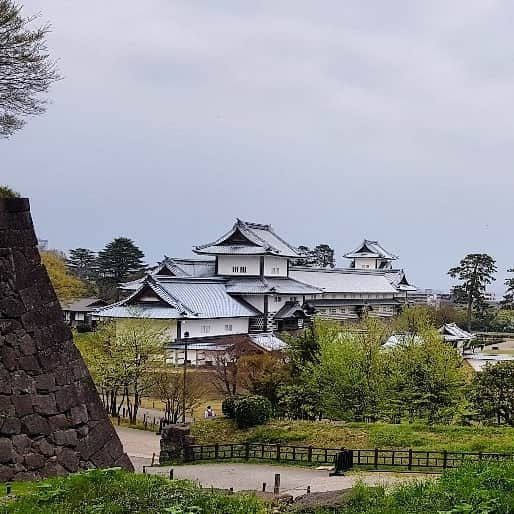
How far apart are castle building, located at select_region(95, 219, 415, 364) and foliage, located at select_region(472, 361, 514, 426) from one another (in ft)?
49.5

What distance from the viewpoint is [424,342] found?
2405cm

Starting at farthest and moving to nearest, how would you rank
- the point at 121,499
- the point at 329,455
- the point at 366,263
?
the point at 366,263
the point at 329,455
the point at 121,499

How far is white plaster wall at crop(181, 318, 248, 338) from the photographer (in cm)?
4206

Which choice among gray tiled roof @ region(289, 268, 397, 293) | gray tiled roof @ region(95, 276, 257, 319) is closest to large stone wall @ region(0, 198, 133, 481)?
gray tiled roof @ region(95, 276, 257, 319)

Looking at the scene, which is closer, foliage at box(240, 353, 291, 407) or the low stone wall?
the low stone wall

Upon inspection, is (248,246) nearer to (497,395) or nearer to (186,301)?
(186,301)

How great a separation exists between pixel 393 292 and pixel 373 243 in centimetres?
1482

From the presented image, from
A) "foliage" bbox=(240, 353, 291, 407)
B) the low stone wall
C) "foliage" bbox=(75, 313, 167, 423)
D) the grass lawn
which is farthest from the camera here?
"foliage" bbox=(75, 313, 167, 423)

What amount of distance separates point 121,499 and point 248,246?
148ft

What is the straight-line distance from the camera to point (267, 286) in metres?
49.6

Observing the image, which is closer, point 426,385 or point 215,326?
point 426,385

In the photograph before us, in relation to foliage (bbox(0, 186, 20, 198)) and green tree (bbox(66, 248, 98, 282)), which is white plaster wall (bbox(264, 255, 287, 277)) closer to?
green tree (bbox(66, 248, 98, 282))

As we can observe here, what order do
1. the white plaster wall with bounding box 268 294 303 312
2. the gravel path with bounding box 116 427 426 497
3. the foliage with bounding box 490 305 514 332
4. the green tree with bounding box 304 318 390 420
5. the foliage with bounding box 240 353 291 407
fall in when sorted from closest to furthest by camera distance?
the gravel path with bounding box 116 427 426 497
the green tree with bounding box 304 318 390 420
the foliage with bounding box 240 353 291 407
the white plaster wall with bounding box 268 294 303 312
the foliage with bounding box 490 305 514 332

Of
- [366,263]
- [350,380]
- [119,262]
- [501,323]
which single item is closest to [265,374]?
[350,380]
